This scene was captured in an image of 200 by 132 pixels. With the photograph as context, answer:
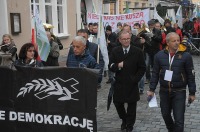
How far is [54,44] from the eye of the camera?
7.55 metres

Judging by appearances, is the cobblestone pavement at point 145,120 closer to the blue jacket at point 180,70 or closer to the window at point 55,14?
the blue jacket at point 180,70

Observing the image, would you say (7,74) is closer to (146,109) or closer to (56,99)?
(56,99)

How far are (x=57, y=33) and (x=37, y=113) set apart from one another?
12290 mm

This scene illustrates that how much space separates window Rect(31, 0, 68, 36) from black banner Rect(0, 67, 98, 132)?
35.5 ft

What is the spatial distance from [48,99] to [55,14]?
12.3 meters

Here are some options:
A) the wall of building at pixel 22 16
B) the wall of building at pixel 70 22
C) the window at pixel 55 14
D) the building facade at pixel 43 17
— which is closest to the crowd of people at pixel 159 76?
the building facade at pixel 43 17

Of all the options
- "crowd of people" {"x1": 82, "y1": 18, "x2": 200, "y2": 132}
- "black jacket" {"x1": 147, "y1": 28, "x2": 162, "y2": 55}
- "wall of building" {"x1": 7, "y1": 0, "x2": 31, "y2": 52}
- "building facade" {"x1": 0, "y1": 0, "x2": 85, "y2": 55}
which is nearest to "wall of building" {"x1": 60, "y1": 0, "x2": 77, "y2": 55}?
"building facade" {"x1": 0, "y1": 0, "x2": 85, "y2": 55}

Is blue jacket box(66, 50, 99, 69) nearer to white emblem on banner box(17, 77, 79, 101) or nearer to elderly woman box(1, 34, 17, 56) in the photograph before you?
white emblem on banner box(17, 77, 79, 101)

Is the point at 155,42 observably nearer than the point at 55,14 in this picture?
Yes

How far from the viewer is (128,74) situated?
555 cm

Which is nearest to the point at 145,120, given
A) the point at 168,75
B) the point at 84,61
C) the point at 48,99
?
the point at 168,75

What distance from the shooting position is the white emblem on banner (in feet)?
13.7

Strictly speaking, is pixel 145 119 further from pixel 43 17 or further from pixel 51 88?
pixel 43 17

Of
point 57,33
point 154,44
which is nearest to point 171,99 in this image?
point 154,44
